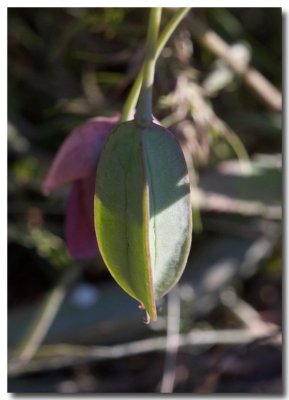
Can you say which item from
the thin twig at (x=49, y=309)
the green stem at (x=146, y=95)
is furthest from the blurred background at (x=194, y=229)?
the green stem at (x=146, y=95)

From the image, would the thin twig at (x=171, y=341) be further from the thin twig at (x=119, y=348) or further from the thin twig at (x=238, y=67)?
the thin twig at (x=238, y=67)

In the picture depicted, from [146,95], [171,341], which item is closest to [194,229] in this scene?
[171,341]

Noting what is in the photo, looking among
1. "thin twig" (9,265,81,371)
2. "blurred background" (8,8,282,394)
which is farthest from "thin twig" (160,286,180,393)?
"thin twig" (9,265,81,371)

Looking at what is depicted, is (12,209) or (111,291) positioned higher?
(12,209)
